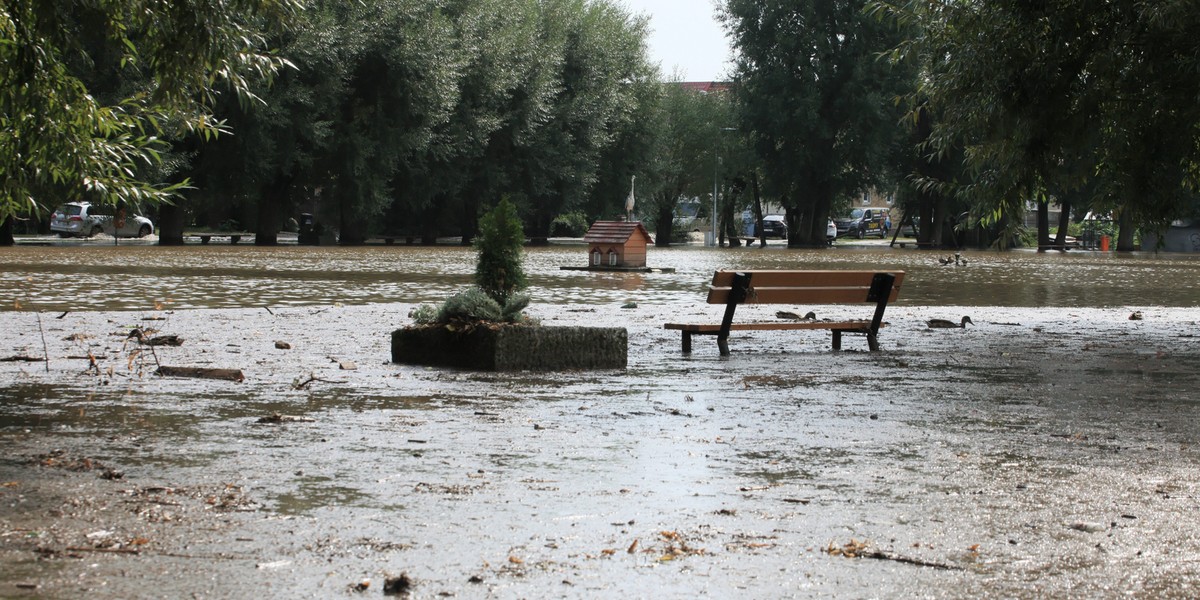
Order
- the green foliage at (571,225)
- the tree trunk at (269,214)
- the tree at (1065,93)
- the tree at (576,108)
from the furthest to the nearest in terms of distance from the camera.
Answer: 1. the green foliage at (571,225)
2. the tree at (576,108)
3. the tree trunk at (269,214)
4. the tree at (1065,93)


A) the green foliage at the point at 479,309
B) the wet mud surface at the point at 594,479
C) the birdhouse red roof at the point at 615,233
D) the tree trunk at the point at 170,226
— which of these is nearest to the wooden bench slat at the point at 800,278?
the wet mud surface at the point at 594,479

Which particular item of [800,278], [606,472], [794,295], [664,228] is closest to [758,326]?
[794,295]

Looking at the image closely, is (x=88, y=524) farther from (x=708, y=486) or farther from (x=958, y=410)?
(x=958, y=410)

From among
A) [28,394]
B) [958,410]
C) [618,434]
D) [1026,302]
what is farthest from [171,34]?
[1026,302]

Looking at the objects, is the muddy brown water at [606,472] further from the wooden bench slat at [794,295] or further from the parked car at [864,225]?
the parked car at [864,225]

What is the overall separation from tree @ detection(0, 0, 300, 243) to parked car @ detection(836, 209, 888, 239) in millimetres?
96666

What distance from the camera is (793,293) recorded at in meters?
13.2

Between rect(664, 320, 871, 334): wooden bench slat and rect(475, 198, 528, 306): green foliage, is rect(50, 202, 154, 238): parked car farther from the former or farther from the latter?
rect(475, 198, 528, 306): green foliage

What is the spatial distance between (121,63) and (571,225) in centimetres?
7672

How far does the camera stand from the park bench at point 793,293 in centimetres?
1289

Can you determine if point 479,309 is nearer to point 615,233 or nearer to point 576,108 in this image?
point 615,233

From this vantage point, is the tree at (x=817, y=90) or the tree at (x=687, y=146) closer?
the tree at (x=817, y=90)

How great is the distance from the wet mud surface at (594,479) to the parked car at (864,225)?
9337 cm

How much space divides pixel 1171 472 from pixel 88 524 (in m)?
5.02
